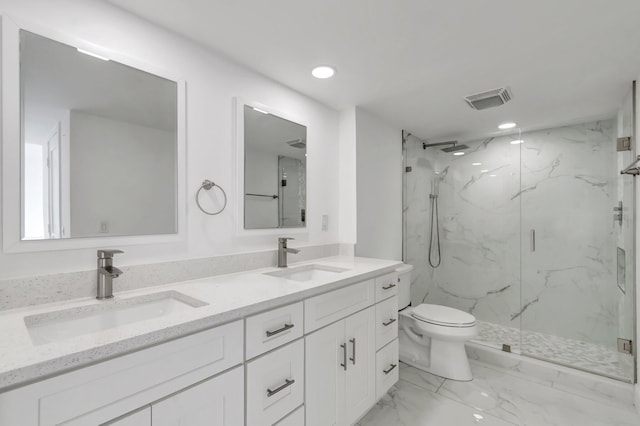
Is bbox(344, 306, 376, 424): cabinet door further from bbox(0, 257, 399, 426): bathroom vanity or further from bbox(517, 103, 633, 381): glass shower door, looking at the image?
bbox(517, 103, 633, 381): glass shower door

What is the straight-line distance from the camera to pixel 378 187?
8.73 ft

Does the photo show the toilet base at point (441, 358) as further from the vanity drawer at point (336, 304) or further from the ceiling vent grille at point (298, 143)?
the ceiling vent grille at point (298, 143)

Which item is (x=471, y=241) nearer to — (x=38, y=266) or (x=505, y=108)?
(x=505, y=108)

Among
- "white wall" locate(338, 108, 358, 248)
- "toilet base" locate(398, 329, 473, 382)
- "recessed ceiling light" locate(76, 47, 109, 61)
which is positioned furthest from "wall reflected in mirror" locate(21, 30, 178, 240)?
"toilet base" locate(398, 329, 473, 382)

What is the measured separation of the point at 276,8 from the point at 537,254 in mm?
3157

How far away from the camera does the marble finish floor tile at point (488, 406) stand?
1.85 meters

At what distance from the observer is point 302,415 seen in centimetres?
131

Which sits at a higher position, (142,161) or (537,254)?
(142,161)

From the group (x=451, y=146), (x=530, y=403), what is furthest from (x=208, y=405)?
(x=451, y=146)

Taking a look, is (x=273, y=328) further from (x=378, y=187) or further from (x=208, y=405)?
(x=378, y=187)

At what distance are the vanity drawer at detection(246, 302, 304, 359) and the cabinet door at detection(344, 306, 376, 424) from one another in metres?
0.39

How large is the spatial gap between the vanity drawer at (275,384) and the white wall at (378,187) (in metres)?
1.23

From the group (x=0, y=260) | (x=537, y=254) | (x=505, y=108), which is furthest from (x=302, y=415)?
(x=537, y=254)

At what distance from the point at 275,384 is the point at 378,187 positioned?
1.85 m
